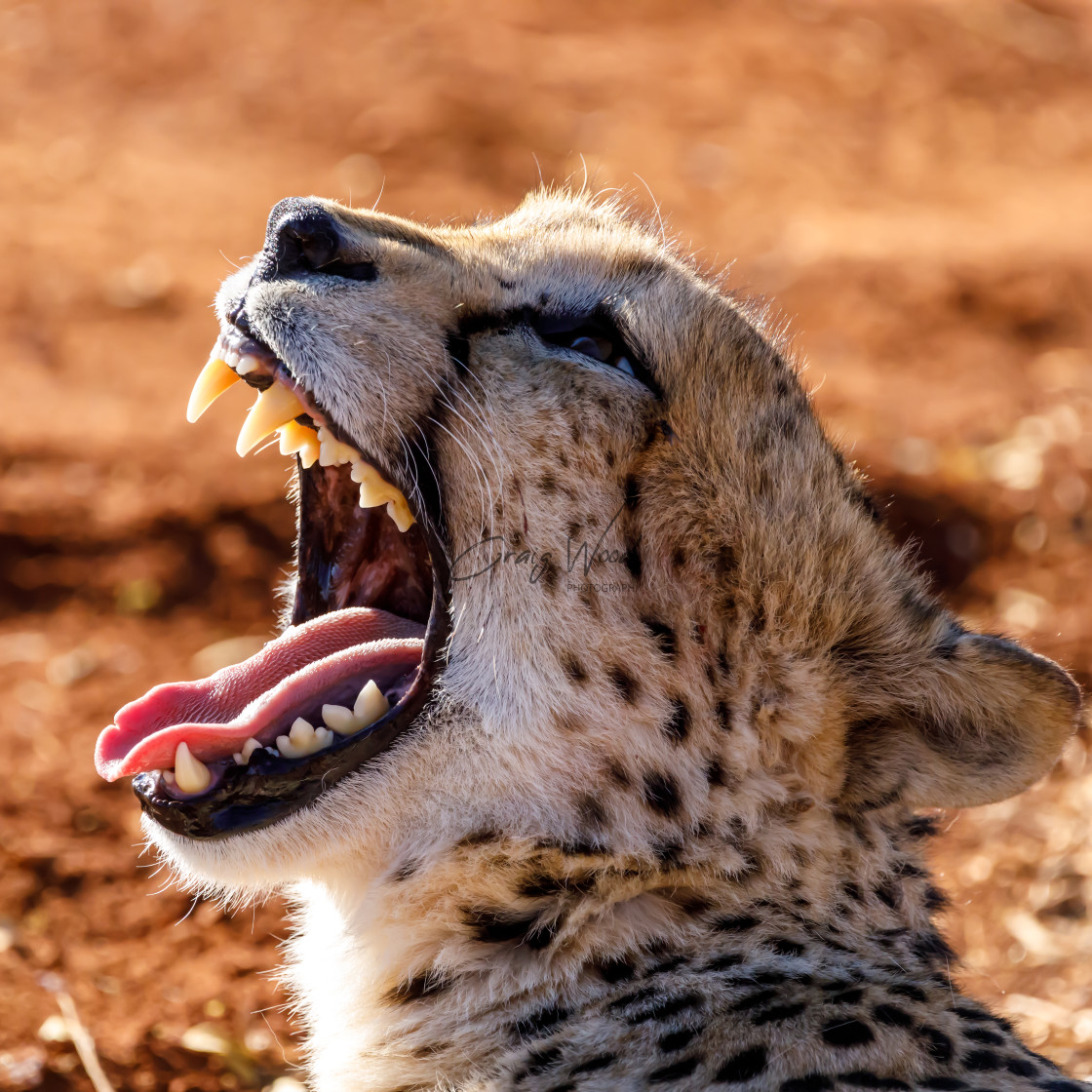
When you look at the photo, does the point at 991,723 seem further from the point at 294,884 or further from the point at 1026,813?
the point at 1026,813

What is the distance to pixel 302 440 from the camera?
2662mm

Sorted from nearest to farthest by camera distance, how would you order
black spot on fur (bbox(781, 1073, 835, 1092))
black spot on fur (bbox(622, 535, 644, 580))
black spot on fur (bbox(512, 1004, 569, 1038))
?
1. black spot on fur (bbox(781, 1073, 835, 1092))
2. black spot on fur (bbox(512, 1004, 569, 1038))
3. black spot on fur (bbox(622, 535, 644, 580))

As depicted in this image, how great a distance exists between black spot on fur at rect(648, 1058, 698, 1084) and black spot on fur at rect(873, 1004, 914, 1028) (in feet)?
0.97

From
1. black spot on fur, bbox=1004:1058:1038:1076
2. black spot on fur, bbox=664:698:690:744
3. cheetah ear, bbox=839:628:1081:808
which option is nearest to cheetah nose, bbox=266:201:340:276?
black spot on fur, bbox=664:698:690:744

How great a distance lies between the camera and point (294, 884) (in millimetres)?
2787

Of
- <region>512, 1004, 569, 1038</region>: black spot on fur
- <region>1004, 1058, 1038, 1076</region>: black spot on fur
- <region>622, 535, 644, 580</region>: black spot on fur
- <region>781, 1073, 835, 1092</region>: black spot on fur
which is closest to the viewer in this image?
<region>781, 1073, 835, 1092</region>: black spot on fur

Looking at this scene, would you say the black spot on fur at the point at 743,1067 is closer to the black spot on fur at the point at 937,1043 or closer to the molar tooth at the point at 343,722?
the black spot on fur at the point at 937,1043

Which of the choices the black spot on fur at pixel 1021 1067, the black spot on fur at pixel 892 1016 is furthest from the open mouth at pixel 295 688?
the black spot on fur at pixel 1021 1067

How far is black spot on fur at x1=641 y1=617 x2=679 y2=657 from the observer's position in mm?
2383

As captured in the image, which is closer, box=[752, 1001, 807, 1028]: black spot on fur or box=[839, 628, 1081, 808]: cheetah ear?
box=[752, 1001, 807, 1028]: black spot on fur

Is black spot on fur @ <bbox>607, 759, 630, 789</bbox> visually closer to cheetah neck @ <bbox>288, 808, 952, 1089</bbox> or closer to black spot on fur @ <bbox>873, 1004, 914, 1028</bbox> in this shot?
cheetah neck @ <bbox>288, 808, 952, 1089</bbox>

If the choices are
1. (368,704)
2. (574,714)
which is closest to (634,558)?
(574,714)

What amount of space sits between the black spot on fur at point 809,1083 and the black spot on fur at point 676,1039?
0.18 m

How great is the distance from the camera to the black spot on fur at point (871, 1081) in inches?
80.8
